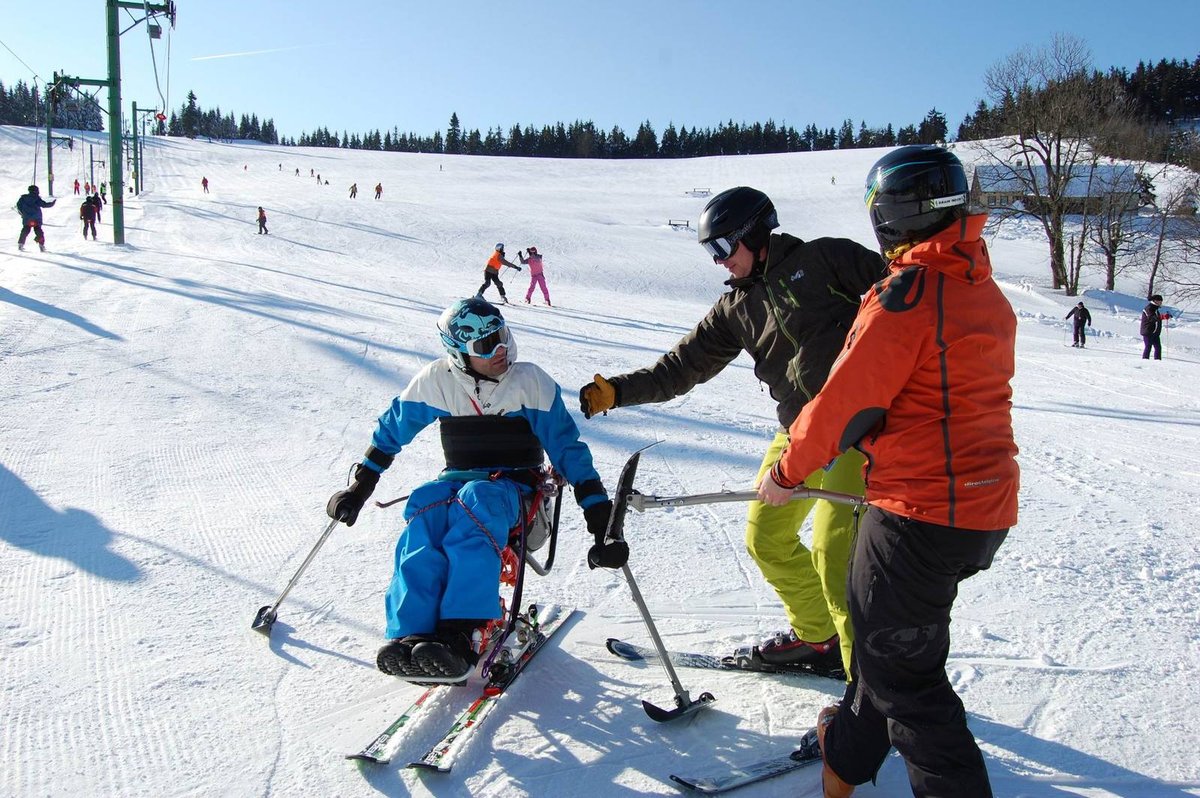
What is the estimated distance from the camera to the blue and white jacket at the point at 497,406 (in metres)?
3.37

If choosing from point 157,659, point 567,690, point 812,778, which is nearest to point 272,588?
point 157,659

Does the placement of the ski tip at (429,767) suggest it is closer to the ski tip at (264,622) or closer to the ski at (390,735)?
the ski at (390,735)

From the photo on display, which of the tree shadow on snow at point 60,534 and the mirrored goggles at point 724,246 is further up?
the mirrored goggles at point 724,246

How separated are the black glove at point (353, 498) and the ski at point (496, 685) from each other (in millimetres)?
882

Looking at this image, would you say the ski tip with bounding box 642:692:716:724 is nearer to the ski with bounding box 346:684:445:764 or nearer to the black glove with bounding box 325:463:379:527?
the ski with bounding box 346:684:445:764

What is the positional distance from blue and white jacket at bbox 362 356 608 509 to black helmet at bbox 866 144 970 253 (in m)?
1.60

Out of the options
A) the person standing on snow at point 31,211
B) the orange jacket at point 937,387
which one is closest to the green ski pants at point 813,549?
the orange jacket at point 937,387

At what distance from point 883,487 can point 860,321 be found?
467 millimetres

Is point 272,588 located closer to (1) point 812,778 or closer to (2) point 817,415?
(1) point 812,778

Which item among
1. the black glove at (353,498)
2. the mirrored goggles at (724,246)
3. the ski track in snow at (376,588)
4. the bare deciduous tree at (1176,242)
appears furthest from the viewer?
the bare deciduous tree at (1176,242)

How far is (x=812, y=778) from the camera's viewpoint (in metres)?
2.59

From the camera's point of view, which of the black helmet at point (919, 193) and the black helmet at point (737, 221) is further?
the black helmet at point (737, 221)

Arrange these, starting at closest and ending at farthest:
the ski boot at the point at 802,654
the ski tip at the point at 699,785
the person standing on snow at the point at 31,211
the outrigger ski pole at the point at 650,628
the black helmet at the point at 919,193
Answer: the black helmet at the point at 919,193 → the ski tip at the point at 699,785 → the outrigger ski pole at the point at 650,628 → the ski boot at the point at 802,654 → the person standing on snow at the point at 31,211

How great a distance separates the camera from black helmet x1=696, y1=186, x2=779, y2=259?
2.95m
